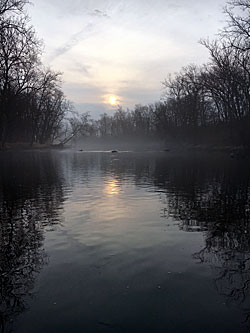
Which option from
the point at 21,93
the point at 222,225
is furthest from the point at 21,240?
the point at 21,93

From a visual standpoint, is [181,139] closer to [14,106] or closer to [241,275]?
[14,106]

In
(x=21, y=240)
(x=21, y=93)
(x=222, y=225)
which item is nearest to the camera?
(x=21, y=240)

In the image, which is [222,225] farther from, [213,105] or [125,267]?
[213,105]

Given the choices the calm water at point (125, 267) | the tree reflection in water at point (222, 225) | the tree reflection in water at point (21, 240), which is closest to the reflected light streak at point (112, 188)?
the tree reflection in water at point (21, 240)

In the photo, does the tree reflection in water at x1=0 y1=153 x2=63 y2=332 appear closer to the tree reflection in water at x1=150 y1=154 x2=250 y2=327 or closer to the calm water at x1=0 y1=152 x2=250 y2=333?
the calm water at x1=0 y1=152 x2=250 y2=333

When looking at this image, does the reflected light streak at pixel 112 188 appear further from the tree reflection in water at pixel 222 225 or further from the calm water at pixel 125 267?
the calm water at pixel 125 267

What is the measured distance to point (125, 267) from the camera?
17.2 feet

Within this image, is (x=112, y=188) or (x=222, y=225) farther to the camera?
(x=112, y=188)

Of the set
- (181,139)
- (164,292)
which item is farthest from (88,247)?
(181,139)

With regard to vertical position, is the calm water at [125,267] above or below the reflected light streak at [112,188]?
below

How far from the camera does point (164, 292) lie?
4.38 m

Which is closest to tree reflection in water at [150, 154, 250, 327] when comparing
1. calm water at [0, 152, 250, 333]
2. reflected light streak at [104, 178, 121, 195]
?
calm water at [0, 152, 250, 333]

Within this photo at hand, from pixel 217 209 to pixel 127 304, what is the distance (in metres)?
6.35

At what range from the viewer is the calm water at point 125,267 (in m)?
3.73
